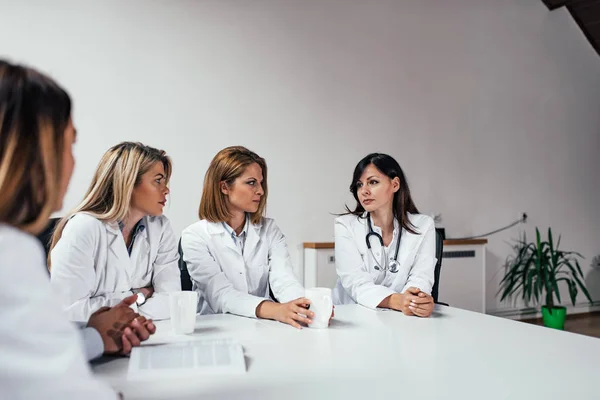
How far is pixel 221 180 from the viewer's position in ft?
7.08

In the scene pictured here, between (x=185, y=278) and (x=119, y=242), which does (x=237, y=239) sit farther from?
(x=119, y=242)

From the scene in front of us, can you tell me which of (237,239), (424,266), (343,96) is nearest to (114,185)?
(237,239)

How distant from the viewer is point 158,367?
1.02 m

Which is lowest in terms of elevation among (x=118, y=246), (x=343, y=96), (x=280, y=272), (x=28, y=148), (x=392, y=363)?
(x=392, y=363)

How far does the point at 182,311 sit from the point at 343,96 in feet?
10.6

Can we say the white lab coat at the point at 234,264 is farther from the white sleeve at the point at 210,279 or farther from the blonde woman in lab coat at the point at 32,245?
the blonde woman in lab coat at the point at 32,245

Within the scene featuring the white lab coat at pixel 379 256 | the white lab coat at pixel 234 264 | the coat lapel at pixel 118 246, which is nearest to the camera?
the coat lapel at pixel 118 246

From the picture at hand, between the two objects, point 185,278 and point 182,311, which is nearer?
point 182,311

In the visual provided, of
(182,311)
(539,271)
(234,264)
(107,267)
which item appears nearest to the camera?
(182,311)

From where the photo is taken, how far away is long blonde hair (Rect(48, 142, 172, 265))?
1692 millimetres

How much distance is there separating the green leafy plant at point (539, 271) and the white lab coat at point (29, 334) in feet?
15.0

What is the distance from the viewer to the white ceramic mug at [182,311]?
4.29ft

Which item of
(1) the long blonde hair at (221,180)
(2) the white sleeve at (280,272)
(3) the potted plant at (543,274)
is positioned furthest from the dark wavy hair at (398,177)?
(3) the potted plant at (543,274)

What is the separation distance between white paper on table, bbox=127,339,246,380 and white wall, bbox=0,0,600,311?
2.51m
